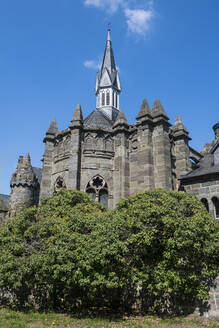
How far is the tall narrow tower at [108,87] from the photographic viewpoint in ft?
136

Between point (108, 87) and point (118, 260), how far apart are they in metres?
36.9

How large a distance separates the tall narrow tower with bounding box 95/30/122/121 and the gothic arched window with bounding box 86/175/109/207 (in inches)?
767

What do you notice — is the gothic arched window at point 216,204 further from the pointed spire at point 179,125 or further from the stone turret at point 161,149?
the pointed spire at point 179,125

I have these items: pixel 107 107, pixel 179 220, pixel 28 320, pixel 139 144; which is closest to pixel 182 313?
pixel 179 220

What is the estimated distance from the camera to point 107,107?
41.3 metres

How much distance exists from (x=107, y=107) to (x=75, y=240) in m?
33.3

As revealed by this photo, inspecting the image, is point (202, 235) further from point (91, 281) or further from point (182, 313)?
point (91, 281)

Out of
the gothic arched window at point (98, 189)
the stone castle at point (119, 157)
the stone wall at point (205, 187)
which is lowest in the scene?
the stone wall at point (205, 187)

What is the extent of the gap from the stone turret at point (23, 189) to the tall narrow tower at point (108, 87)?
17.5 m

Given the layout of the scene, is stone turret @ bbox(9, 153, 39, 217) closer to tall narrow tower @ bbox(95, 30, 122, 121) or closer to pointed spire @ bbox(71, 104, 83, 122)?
pointed spire @ bbox(71, 104, 83, 122)

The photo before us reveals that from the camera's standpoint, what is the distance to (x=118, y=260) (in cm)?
906

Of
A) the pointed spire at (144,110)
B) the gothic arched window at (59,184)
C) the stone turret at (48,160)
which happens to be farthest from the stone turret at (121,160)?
the stone turret at (48,160)

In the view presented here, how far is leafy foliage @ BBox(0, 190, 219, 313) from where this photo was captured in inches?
364

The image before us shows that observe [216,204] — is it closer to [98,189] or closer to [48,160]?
[98,189]
